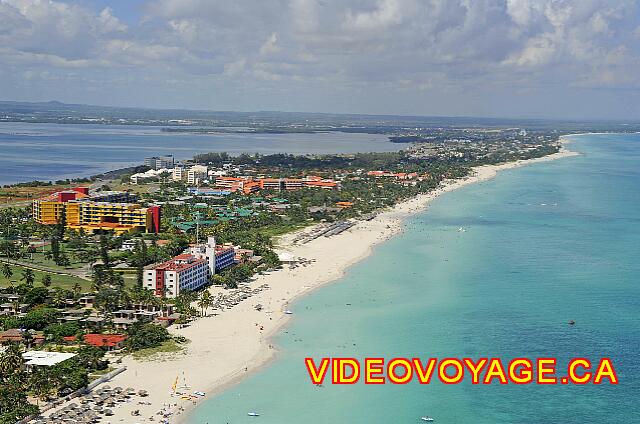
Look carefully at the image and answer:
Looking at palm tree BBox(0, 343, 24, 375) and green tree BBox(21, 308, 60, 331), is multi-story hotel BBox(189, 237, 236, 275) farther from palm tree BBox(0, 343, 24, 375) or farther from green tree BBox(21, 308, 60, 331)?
palm tree BBox(0, 343, 24, 375)

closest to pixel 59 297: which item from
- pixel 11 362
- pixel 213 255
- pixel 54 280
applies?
pixel 54 280

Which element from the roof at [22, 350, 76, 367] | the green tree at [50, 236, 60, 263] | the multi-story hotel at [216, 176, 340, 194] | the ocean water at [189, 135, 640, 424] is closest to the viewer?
the ocean water at [189, 135, 640, 424]

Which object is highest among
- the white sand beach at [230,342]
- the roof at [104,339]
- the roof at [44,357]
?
the roof at [44,357]

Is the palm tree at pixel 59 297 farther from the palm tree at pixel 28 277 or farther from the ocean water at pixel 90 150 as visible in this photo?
the ocean water at pixel 90 150

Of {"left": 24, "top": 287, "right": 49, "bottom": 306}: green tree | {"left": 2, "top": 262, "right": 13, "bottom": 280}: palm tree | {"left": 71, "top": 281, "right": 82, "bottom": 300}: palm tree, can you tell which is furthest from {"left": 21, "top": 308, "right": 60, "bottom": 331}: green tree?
{"left": 2, "top": 262, "right": 13, "bottom": 280}: palm tree

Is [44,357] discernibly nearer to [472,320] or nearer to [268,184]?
[472,320]

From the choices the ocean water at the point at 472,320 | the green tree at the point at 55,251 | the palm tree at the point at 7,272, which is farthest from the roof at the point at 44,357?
the green tree at the point at 55,251
